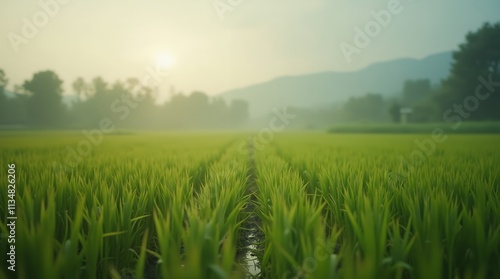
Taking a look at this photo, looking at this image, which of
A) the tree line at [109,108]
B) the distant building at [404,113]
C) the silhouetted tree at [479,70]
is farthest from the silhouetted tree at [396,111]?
the tree line at [109,108]

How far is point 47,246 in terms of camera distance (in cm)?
103

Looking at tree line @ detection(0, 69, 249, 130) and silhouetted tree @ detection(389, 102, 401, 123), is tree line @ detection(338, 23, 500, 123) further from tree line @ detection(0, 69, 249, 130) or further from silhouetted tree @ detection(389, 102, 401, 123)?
tree line @ detection(0, 69, 249, 130)

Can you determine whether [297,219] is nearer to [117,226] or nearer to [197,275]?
[197,275]

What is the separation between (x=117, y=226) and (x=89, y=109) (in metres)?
69.6

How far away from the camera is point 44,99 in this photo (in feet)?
124

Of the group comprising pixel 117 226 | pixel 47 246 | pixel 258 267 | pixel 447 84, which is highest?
pixel 447 84

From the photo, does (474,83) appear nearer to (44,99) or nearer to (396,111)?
(396,111)

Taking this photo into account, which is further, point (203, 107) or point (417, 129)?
point (203, 107)

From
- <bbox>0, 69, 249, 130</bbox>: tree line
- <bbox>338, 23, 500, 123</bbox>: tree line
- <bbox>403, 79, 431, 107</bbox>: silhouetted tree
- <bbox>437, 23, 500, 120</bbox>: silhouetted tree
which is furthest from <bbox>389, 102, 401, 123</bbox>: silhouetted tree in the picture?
<bbox>403, 79, 431, 107</bbox>: silhouetted tree

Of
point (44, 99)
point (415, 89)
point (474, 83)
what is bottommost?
point (474, 83)

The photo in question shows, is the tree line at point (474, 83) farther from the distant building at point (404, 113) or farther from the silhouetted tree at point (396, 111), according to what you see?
the silhouetted tree at point (396, 111)

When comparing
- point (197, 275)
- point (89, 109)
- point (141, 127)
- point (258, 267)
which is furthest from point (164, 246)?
point (141, 127)

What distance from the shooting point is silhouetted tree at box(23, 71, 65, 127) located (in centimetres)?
3534

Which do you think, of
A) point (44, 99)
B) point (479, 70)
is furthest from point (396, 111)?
point (44, 99)
